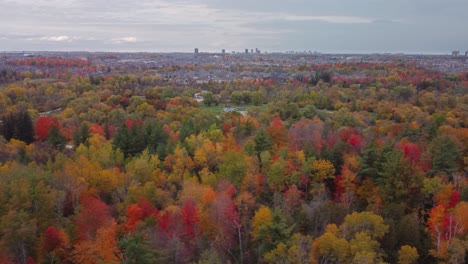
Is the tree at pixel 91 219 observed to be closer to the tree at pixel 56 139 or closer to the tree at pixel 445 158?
the tree at pixel 56 139

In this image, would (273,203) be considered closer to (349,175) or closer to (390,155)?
(349,175)

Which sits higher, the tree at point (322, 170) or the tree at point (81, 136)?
the tree at point (81, 136)

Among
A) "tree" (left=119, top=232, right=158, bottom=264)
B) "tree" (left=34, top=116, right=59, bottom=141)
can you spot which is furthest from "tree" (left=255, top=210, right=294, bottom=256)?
"tree" (left=34, top=116, right=59, bottom=141)

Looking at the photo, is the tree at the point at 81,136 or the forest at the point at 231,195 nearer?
the forest at the point at 231,195

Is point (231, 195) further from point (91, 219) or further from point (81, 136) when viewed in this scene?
point (81, 136)

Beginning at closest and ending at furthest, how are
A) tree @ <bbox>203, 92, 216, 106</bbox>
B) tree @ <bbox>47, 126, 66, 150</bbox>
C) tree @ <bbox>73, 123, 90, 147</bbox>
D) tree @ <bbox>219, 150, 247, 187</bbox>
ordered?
tree @ <bbox>219, 150, 247, 187</bbox> < tree @ <bbox>47, 126, 66, 150</bbox> < tree @ <bbox>73, 123, 90, 147</bbox> < tree @ <bbox>203, 92, 216, 106</bbox>

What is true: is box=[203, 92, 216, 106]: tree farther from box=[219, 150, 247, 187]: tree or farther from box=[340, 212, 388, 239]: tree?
box=[340, 212, 388, 239]: tree

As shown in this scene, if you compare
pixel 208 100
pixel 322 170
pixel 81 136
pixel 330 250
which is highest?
pixel 208 100

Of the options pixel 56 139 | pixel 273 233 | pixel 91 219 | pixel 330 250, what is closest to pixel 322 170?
pixel 273 233

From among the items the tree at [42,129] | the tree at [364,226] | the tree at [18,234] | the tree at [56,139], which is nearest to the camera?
the tree at [18,234]

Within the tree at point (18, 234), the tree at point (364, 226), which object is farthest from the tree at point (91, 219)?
the tree at point (364, 226)

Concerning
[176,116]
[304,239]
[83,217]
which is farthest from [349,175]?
[176,116]
